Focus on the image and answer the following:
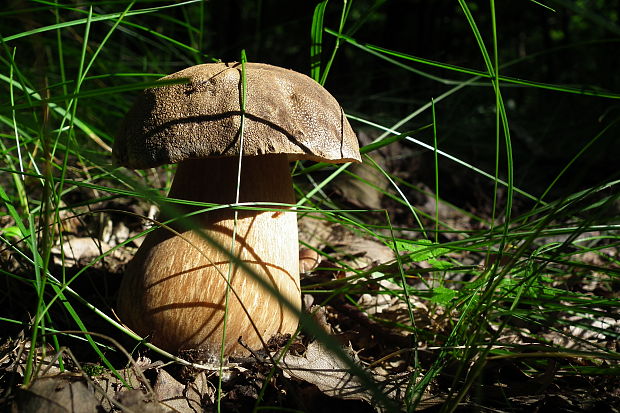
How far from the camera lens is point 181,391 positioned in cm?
142

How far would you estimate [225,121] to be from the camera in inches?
55.2

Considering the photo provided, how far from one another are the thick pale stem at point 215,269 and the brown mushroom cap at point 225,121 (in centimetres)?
27

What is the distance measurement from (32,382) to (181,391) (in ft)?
1.42

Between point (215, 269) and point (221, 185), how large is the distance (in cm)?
30

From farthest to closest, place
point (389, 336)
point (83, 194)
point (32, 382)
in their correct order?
point (83, 194)
point (389, 336)
point (32, 382)

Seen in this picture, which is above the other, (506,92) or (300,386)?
(506,92)

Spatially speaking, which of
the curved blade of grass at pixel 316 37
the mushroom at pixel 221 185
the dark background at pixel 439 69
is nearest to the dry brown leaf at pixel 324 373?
the mushroom at pixel 221 185

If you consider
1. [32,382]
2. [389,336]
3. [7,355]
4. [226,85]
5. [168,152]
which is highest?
[226,85]

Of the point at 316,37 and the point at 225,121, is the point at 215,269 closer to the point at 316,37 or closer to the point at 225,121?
the point at 225,121

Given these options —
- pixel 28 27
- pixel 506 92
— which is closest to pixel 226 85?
pixel 28 27

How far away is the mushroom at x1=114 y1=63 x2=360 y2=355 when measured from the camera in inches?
55.9

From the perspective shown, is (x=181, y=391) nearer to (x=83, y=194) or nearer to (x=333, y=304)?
(x=333, y=304)

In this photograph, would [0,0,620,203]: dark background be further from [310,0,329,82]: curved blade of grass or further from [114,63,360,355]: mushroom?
[114,63,360,355]: mushroom

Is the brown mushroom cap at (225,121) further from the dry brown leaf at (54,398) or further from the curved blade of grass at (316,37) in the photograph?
the dry brown leaf at (54,398)
